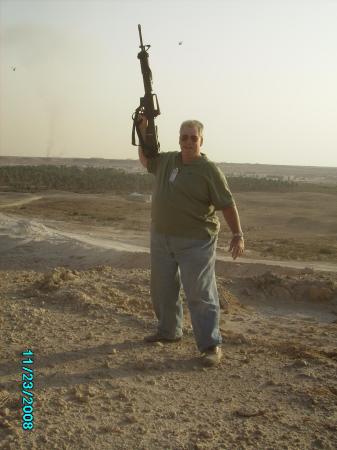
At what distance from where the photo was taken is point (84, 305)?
218 inches

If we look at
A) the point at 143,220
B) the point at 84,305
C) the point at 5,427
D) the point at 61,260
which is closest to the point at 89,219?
the point at 143,220

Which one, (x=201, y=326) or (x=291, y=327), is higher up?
(x=201, y=326)

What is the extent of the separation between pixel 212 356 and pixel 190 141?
1.57 m

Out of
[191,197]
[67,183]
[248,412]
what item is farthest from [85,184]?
[248,412]

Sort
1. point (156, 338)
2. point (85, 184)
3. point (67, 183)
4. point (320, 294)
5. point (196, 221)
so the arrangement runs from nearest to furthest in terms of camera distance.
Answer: point (196, 221) < point (156, 338) < point (320, 294) < point (85, 184) < point (67, 183)

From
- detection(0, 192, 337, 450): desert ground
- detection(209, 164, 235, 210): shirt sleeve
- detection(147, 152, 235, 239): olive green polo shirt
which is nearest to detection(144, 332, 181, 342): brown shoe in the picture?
detection(0, 192, 337, 450): desert ground

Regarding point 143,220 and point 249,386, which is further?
point 143,220

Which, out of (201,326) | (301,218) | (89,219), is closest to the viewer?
(201,326)

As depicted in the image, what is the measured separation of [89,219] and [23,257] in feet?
27.4

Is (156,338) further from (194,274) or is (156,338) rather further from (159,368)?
(194,274)

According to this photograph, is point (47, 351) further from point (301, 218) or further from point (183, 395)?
point (301, 218)

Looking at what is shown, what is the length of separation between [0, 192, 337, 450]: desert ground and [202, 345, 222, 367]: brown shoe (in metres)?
0.05

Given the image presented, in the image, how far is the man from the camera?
13.5 ft

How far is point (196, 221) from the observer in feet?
13.7
